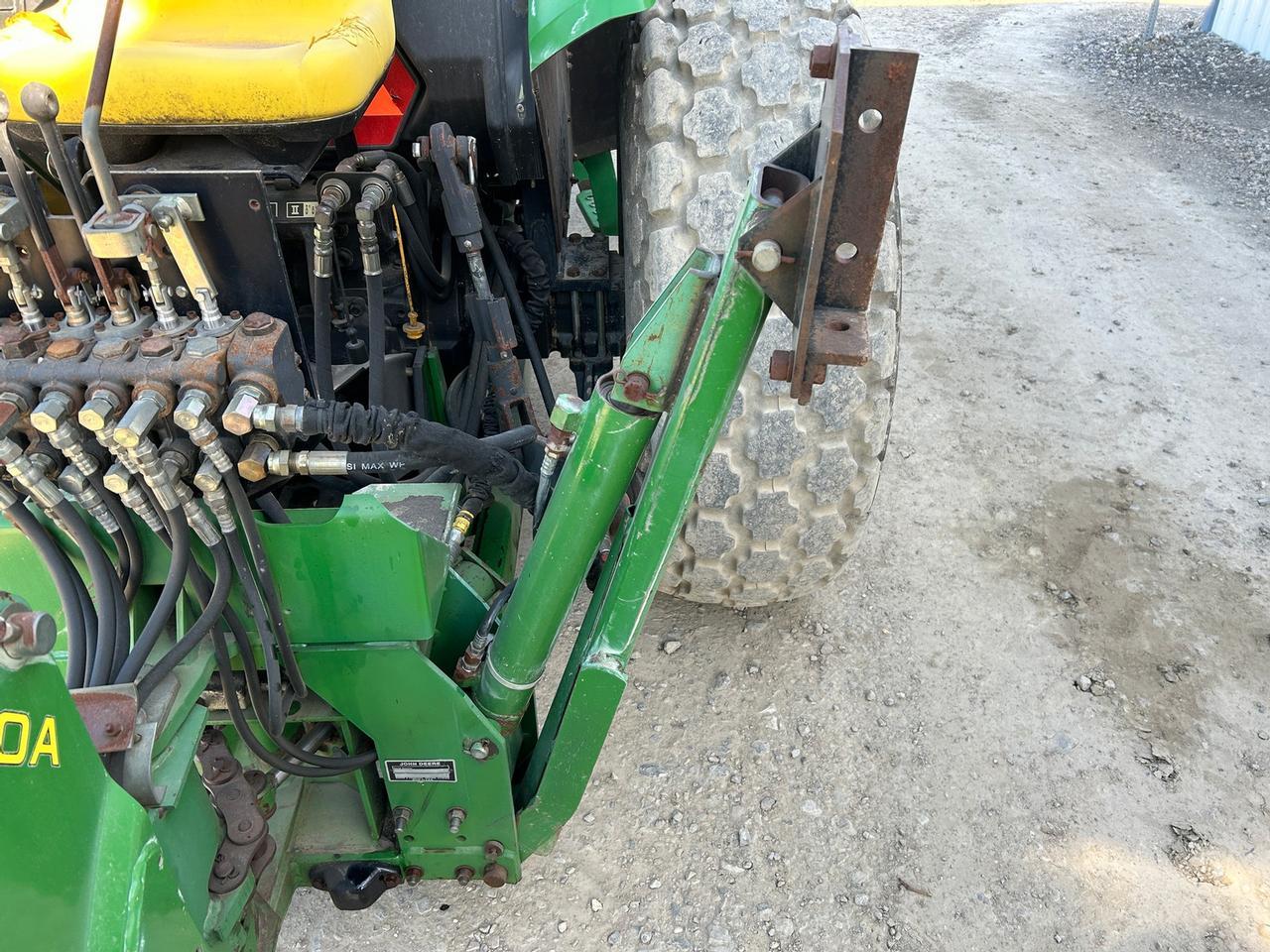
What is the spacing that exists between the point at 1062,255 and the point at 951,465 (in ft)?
6.74

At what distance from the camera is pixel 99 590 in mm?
1312

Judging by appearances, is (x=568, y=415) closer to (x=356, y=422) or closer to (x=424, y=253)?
(x=356, y=422)

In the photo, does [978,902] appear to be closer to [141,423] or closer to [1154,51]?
[141,423]

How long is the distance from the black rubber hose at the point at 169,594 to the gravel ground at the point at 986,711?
0.92 metres

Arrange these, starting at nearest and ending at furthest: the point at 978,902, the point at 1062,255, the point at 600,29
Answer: the point at 978,902 < the point at 600,29 < the point at 1062,255

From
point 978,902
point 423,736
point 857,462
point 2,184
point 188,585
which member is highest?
point 2,184

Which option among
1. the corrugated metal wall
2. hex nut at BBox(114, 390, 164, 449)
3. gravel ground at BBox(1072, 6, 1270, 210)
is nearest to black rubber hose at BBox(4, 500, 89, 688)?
hex nut at BBox(114, 390, 164, 449)

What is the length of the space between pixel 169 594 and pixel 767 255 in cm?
93

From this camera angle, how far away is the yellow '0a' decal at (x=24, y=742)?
2.94 ft

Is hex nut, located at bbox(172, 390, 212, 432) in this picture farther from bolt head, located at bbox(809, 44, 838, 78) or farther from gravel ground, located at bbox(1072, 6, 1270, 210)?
gravel ground, located at bbox(1072, 6, 1270, 210)

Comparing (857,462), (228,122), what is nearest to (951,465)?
(857,462)

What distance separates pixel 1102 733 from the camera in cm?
229

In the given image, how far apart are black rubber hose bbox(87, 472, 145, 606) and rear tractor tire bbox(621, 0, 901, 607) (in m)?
1.04

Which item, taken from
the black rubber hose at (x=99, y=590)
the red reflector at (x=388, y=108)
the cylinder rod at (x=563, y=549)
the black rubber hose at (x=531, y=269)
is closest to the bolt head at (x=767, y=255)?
the cylinder rod at (x=563, y=549)
